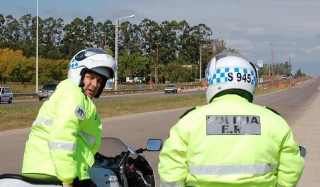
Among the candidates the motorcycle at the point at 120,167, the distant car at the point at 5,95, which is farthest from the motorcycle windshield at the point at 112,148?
the distant car at the point at 5,95

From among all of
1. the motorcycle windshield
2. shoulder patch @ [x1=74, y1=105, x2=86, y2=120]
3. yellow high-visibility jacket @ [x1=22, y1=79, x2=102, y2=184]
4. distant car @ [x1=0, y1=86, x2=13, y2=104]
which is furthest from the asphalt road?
distant car @ [x1=0, y1=86, x2=13, y2=104]

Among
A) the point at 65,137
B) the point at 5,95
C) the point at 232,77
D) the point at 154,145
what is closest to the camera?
the point at 232,77

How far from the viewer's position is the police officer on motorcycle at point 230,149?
3064 millimetres

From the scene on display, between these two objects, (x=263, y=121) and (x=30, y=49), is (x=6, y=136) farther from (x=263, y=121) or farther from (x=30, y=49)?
(x=30, y=49)

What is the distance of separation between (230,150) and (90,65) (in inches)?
55.3

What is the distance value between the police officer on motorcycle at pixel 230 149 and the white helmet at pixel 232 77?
0.33ft

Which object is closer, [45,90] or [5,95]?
[5,95]

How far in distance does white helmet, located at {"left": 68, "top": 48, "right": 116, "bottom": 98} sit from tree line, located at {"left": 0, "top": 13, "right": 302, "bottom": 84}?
85.9 metres

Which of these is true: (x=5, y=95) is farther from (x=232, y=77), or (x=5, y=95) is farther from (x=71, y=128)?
(x=232, y=77)

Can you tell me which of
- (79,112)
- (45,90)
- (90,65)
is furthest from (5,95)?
(79,112)

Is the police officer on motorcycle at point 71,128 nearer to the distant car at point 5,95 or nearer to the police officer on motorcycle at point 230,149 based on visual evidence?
the police officer on motorcycle at point 230,149

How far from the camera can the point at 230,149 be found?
3.08 m

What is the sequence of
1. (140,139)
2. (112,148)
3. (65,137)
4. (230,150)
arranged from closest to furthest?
1. (230,150)
2. (65,137)
3. (112,148)
4. (140,139)

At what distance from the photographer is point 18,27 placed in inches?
4975
